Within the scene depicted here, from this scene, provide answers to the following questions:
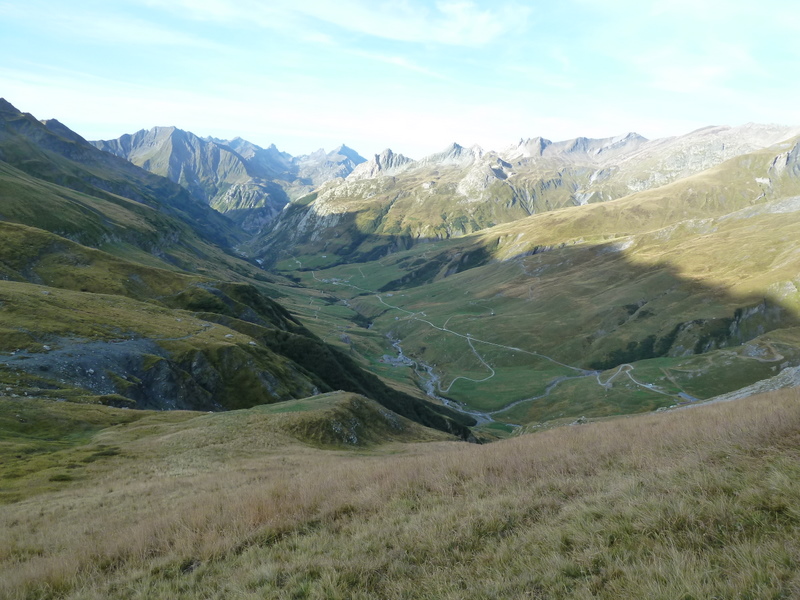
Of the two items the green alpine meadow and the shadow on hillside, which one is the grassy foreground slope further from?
the shadow on hillside

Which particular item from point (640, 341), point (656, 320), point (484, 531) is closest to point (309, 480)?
point (484, 531)

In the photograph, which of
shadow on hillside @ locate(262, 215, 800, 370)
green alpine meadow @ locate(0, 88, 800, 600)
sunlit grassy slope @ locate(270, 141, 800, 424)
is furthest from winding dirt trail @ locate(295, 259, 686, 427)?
green alpine meadow @ locate(0, 88, 800, 600)

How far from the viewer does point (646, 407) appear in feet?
350

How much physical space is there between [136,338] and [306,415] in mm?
41394

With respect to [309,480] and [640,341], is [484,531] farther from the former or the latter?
[640,341]

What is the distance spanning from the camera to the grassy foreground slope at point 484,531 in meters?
7.34

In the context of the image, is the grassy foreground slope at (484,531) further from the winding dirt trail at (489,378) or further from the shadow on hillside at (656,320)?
the shadow on hillside at (656,320)

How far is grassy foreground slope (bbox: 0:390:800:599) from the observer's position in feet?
24.1

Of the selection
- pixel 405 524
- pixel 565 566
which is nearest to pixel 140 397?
pixel 405 524

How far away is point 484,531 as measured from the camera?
32.1ft

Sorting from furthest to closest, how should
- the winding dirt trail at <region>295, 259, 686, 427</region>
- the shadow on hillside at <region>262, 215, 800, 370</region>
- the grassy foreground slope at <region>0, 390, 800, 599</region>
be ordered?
the shadow on hillside at <region>262, 215, 800, 370</region> < the winding dirt trail at <region>295, 259, 686, 427</region> < the grassy foreground slope at <region>0, 390, 800, 599</region>

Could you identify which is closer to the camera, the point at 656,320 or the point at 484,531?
the point at 484,531

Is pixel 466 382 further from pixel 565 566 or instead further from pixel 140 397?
pixel 565 566

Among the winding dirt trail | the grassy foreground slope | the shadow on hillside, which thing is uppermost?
the grassy foreground slope
